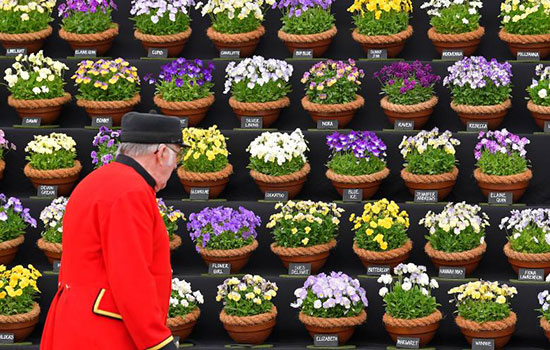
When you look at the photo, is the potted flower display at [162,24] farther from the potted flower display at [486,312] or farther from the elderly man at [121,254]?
the elderly man at [121,254]

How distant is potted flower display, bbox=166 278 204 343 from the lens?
601 cm

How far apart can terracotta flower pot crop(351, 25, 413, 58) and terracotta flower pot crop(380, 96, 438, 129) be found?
0.46 meters

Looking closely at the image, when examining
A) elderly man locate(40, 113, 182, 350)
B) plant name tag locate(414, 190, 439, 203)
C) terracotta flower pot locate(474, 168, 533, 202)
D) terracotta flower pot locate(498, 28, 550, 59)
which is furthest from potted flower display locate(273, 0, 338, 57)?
elderly man locate(40, 113, 182, 350)

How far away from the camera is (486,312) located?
582 centimetres

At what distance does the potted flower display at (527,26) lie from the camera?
705 cm

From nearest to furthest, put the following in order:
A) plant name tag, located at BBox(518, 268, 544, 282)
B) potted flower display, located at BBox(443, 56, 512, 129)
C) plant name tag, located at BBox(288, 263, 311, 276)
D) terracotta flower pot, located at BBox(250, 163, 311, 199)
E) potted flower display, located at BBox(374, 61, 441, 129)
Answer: plant name tag, located at BBox(518, 268, 544, 282)
plant name tag, located at BBox(288, 263, 311, 276)
terracotta flower pot, located at BBox(250, 163, 311, 199)
potted flower display, located at BBox(443, 56, 512, 129)
potted flower display, located at BBox(374, 61, 441, 129)

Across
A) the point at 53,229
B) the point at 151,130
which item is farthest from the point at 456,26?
the point at 151,130

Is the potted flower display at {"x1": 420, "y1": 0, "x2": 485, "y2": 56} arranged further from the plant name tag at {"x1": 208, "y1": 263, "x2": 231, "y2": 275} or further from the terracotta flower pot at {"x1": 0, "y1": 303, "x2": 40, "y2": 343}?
the terracotta flower pot at {"x1": 0, "y1": 303, "x2": 40, "y2": 343}

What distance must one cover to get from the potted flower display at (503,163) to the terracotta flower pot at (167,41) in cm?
210

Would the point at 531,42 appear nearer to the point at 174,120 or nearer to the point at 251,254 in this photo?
the point at 251,254

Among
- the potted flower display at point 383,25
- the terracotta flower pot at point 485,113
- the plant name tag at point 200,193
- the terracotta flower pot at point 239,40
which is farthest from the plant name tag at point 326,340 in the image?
the terracotta flower pot at point 239,40

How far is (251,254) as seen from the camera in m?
6.62

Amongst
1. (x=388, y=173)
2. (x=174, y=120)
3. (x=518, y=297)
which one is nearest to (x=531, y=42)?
(x=388, y=173)

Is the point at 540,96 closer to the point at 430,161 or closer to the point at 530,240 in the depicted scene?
the point at 430,161
